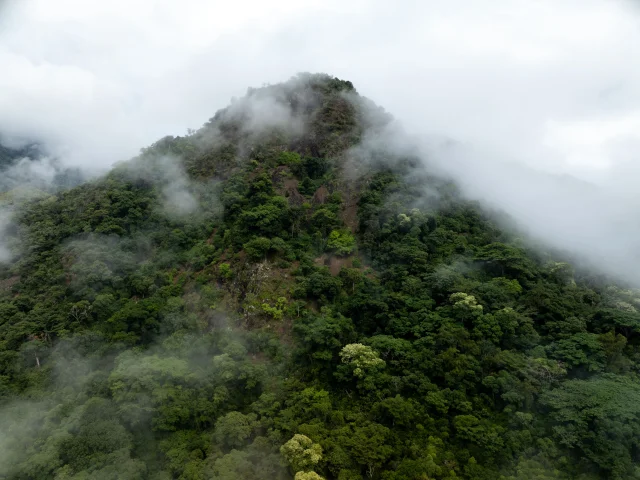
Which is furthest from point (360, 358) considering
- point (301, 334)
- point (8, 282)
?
point (8, 282)

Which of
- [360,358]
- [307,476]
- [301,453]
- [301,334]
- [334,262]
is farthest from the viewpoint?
[334,262]

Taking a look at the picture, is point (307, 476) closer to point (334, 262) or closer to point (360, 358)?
point (360, 358)

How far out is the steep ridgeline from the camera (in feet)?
81.9

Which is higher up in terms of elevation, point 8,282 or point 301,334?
point 301,334

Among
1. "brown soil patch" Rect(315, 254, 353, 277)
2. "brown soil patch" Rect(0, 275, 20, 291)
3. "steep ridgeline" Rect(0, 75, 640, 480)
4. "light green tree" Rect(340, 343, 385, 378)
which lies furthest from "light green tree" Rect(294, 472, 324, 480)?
"brown soil patch" Rect(0, 275, 20, 291)

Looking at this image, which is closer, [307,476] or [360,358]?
[307,476]

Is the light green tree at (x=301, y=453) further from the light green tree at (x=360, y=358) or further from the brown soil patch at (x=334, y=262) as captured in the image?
the brown soil patch at (x=334, y=262)

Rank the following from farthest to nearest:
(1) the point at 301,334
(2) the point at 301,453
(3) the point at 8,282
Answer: (3) the point at 8,282
(1) the point at 301,334
(2) the point at 301,453

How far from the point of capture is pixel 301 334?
3478 centimetres

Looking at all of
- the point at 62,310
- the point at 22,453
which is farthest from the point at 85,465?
the point at 62,310

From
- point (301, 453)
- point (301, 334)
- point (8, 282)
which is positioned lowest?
point (8, 282)

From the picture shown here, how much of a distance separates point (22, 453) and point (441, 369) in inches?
1134

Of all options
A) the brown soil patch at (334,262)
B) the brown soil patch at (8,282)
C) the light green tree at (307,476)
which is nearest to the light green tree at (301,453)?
the light green tree at (307,476)

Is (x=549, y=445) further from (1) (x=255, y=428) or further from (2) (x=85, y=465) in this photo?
(2) (x=85, y=465)
